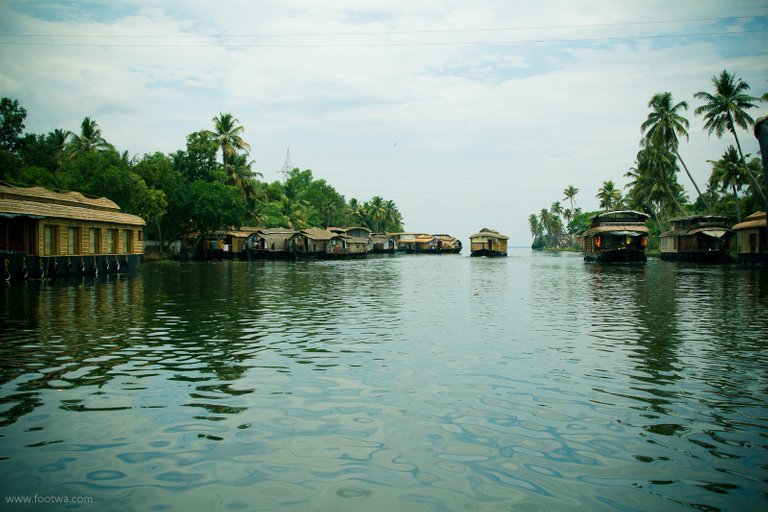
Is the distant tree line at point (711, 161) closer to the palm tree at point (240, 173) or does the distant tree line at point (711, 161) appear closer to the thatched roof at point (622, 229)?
the thatched roof at point (622, 229)

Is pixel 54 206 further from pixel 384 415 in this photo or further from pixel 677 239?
pixel 677 239

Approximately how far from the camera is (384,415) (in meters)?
6.46

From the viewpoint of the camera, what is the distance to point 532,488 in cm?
457

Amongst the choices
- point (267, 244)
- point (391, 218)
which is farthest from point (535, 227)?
A: point (267, 244)

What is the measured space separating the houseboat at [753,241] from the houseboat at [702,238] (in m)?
6.14

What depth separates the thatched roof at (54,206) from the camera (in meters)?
25.1

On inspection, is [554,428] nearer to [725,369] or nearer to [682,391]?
[682,391]

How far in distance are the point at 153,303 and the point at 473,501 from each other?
15703 mm

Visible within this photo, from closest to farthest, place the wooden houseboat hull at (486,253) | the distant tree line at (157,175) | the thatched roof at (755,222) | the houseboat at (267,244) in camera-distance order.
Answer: the thatched roof at (755,222) < the distant tree line at (157,175) < the houseboat at (267,244) < the wooden houseboat hull at (486,253)

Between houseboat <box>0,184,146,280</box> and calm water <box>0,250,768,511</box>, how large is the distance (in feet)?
45.2

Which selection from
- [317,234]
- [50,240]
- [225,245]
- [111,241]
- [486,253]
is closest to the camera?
[50,240]

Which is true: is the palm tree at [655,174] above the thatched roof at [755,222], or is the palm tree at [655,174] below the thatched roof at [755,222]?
above

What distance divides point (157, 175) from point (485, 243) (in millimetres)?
57631

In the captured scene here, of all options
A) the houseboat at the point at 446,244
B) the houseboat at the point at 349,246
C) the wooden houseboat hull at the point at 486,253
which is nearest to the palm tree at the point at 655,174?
the wooden houseboat hull at the point at 486,253
